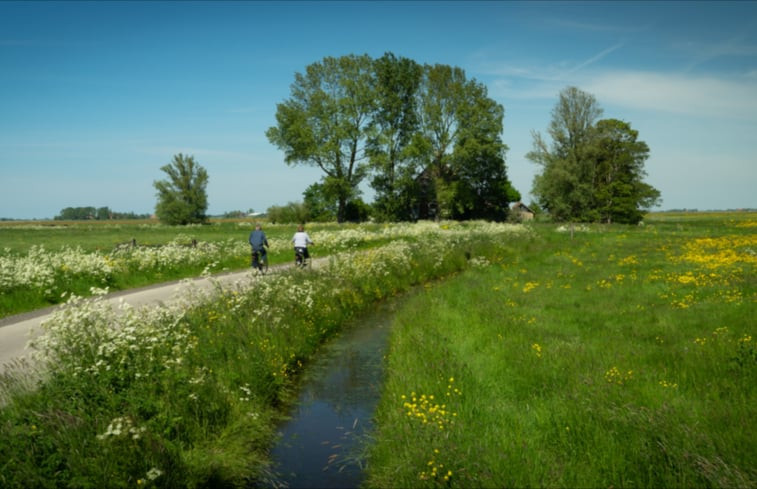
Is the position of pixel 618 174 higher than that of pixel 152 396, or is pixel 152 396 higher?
pixel 618 174

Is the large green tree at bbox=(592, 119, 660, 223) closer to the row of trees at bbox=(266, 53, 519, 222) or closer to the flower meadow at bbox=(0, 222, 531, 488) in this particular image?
the row of trees at bbox=(266, 53, 519, 222)

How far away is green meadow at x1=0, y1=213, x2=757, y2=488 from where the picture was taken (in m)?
5.22

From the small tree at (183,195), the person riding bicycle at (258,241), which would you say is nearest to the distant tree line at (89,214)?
the small tree at (183,195)

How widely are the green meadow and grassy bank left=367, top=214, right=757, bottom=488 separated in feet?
0.12

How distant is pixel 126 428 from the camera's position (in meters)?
5.25

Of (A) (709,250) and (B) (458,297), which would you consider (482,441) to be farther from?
(A) (709,250)

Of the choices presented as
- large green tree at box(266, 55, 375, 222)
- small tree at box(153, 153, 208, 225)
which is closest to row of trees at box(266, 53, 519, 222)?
large green tree at box(266, 55, 375, 222)

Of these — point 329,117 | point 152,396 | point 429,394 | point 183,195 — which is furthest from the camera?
point 183,195

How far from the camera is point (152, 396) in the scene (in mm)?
6176

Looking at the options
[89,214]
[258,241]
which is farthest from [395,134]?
[89,214]

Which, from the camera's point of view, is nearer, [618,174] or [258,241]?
[258,241]

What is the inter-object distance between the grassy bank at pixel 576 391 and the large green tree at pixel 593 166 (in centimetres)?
4770

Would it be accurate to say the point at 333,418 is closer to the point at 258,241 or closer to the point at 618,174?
the point at 258,241

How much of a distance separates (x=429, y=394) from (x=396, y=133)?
5275cm
